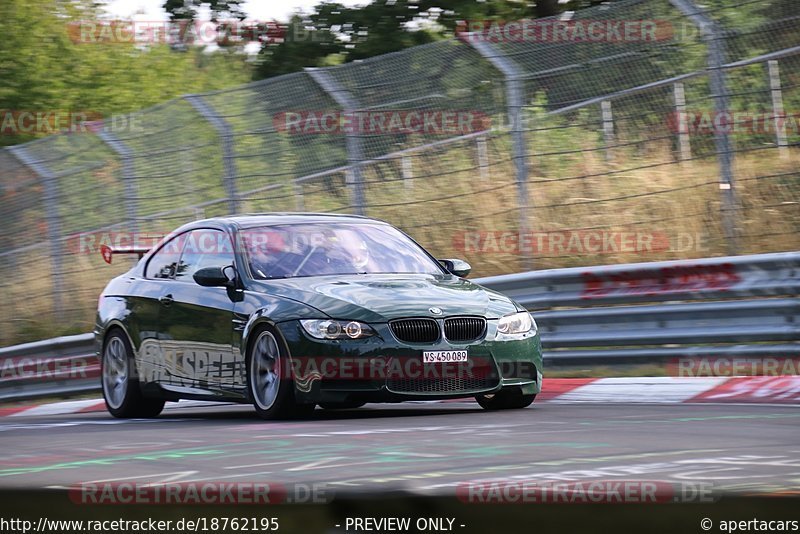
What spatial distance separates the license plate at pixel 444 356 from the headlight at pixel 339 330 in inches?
13.9

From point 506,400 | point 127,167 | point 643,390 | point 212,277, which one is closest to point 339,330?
point 212,277

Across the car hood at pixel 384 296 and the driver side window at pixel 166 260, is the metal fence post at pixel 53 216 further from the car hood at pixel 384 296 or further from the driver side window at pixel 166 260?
the car hood at pixel 384 296

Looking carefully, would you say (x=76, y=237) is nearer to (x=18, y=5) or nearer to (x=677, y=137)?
(x=677, y=137)

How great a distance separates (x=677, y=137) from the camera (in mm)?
12281

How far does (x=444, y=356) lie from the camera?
8.52 meters

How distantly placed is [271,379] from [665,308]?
11.6ft

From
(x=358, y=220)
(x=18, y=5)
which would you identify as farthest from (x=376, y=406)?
(x=18, y=5)

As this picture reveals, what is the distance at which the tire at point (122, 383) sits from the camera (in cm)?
1037

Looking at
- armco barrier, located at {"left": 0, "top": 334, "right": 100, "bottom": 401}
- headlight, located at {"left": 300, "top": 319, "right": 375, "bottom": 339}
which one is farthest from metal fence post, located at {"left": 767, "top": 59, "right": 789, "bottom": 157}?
armco barrier, located at {"left": 0, "top": 334, "right": 100, "bottom": 401}

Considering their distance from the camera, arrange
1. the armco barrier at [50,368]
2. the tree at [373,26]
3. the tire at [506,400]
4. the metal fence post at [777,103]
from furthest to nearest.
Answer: the tree at [373,26] < the armco barrier at [50,368] < the metal fence post at [777,103] < the tire at [506,400]

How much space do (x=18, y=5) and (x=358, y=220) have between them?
2114cm

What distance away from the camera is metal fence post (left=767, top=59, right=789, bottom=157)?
37.1 feet

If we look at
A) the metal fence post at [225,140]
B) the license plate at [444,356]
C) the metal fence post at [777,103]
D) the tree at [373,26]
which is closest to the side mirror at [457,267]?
the license plate at [444,356]

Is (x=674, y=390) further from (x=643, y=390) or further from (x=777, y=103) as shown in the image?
(x=777, y=103)
